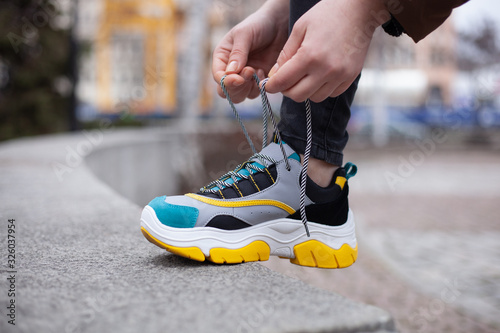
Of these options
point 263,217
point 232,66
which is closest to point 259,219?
point 263,217

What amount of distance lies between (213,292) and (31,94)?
430 inches

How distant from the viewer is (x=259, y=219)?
143 cm

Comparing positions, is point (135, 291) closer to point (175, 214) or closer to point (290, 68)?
point (175, 214)

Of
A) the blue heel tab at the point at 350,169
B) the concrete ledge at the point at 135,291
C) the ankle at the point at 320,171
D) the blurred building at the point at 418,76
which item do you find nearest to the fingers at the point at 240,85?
the ankle at the point at 320,171

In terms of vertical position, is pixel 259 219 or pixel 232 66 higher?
pixel 232 66

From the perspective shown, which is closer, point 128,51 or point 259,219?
point 259,219

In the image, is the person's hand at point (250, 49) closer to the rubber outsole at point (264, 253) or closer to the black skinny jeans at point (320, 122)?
the black skinny jeans at point (320, 122)

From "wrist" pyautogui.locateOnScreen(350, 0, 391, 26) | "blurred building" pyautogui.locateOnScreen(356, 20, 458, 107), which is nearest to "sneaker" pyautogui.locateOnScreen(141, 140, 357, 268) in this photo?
"wrist" pyautogui.locateOnScreen(350, 0, 391, 26)

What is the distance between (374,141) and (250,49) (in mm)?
18091

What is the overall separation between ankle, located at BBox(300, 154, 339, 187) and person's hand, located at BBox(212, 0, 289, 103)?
0.98 ft

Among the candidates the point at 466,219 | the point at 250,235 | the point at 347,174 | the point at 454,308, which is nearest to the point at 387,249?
the point at 454,308

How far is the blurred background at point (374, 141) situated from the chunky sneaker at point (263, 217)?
107 cm

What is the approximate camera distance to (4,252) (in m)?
1.37

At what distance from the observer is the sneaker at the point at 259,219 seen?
1.31m
